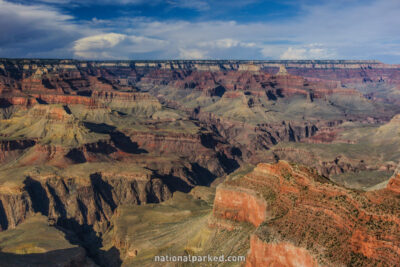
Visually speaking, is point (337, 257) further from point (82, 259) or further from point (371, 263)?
point (82, 259)

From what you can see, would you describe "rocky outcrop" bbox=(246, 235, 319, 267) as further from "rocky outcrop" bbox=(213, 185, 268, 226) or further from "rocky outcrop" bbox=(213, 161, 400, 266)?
A: "rocky outcrop" bbox=(213, 185, 268, 226)

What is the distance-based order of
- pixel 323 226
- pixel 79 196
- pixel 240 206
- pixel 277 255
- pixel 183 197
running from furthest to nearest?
pixel 79 196, pixel 183 197, pixel 240 206, pixel 277 255, pixel 323 226

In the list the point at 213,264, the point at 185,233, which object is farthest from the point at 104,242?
the point at 213,264

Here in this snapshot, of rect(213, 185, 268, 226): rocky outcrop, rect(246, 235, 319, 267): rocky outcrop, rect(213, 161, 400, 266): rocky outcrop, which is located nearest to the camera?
rect(213, 161, 400, 266): rocky outcrop

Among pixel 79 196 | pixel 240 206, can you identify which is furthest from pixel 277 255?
pixel 79 196

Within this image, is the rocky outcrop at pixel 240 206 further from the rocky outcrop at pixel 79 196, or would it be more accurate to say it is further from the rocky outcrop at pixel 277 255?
the rocky outcrop at pixel 79 196

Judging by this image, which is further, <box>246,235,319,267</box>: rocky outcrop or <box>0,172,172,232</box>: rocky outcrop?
<box>0,172,172,232</box>: rocky outcrop

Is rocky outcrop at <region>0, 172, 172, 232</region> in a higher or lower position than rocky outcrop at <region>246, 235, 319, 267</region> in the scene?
lower

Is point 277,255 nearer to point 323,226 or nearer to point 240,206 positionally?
point 323,226

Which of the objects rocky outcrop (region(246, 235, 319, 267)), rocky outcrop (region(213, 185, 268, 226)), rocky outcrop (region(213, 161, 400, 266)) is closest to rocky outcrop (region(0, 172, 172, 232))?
rocky outcrop (region(213, 185, 268, 226))

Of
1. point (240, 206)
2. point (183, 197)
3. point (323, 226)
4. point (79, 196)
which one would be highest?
point (323, 226)

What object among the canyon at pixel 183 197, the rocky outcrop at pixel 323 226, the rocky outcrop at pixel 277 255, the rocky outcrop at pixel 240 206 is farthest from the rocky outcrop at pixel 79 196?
the rocky outcrop at pixel 323 226

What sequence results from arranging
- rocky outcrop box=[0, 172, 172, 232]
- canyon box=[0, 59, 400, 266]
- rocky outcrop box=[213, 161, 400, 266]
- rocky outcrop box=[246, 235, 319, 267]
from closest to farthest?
rocky outcrop box=[213, 161, 400, 266] < rocky outcrop box=[246, 235, 319, 267] < canyon box=[0, 59, 400, 266] < rocky outcrop box=[0, 172, 172, 232]
